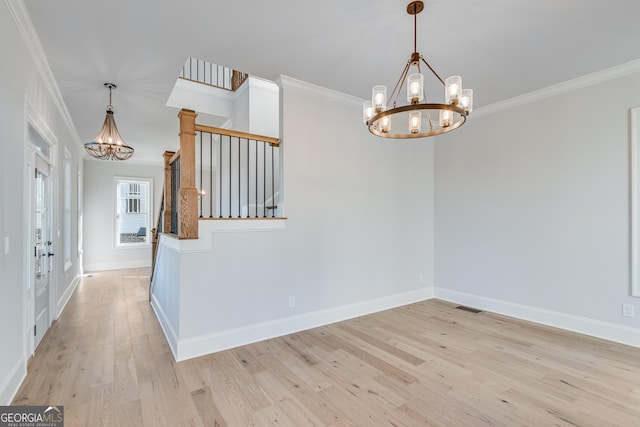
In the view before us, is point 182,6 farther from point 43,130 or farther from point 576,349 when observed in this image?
point 576,349

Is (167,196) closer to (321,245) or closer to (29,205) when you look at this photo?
(29,205)

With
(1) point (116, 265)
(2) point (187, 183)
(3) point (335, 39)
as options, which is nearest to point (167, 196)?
(2) point (187, 183)

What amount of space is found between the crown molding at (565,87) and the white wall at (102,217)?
8.29m

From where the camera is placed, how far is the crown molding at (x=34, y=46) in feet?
7.23

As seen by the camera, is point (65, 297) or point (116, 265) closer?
point (65, 297)

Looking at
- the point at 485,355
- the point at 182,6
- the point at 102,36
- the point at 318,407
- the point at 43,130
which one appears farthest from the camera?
the point at 43,130

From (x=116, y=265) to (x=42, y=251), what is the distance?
16.3 feet

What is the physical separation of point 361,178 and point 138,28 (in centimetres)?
284

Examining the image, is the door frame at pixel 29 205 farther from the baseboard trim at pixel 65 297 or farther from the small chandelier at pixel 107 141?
the baseboard trim at pixel 65 297

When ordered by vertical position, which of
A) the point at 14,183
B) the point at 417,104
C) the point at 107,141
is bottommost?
the point at 14,183

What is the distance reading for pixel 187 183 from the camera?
2934mm

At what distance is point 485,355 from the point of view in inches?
116

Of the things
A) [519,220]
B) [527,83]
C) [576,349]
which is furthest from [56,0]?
[576,349]

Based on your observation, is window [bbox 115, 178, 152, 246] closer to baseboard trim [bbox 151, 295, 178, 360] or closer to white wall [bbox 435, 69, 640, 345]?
baseboard trim [bbox 151, 295, 178, 360]
